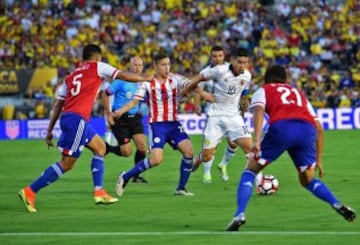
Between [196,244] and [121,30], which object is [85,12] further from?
[196,244]

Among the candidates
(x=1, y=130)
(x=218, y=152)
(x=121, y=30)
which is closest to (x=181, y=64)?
(x=121, y=30)

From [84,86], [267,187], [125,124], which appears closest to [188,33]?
[125,124]

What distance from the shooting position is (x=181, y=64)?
136ft

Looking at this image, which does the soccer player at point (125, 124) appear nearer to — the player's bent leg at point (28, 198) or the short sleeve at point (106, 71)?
the short sleeve at point (106, 71)

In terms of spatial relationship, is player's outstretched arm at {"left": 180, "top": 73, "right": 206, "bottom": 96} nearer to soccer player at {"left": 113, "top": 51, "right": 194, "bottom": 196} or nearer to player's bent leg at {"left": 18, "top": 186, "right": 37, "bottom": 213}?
Answer: soccer player at {"left": 113, "top": 51, "right": 194, "bottom": 196}

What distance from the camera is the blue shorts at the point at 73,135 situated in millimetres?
14898

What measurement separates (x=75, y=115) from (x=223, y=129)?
134 inches

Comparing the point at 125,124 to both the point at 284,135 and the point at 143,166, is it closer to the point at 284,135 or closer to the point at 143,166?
the point at 143,166

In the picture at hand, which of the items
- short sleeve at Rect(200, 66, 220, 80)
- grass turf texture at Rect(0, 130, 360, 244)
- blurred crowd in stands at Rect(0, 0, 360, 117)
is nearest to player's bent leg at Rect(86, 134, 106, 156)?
grass turf texture at Rect(0, 130, 360, 244)

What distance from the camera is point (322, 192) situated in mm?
12492

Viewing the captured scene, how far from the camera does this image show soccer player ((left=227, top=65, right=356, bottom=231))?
1238cm

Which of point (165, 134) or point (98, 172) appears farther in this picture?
point (165, 134)

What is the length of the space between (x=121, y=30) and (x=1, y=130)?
345 inches

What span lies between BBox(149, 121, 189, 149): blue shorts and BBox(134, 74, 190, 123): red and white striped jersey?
0.27 ft
